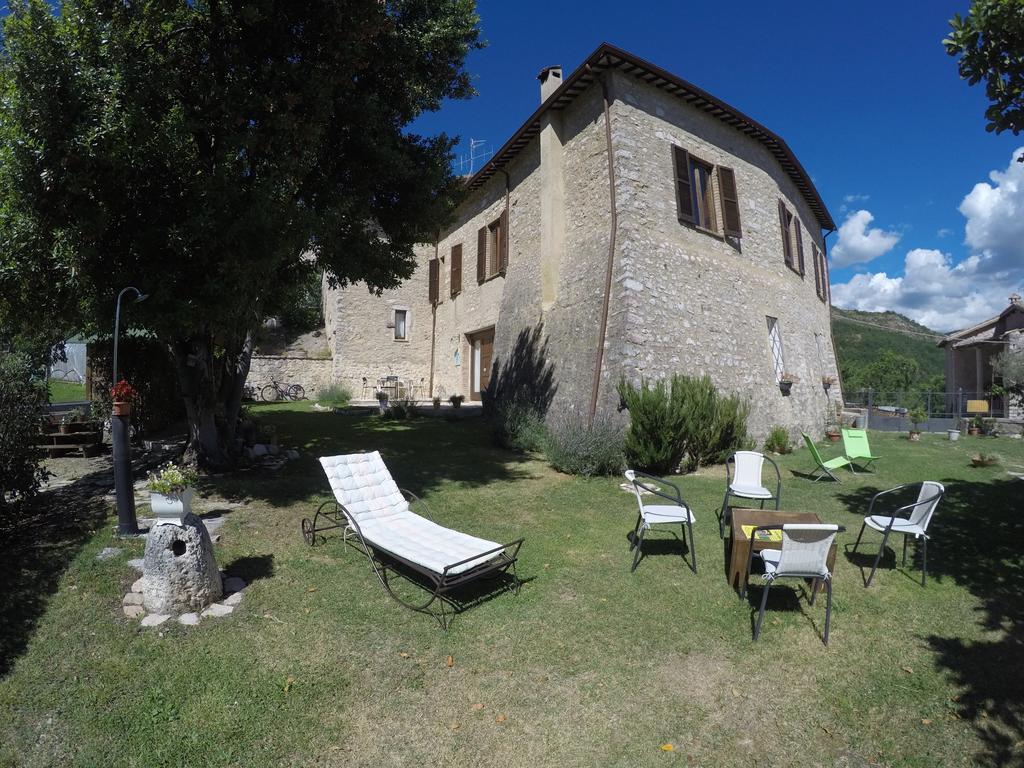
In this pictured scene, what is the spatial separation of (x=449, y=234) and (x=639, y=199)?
9.76m

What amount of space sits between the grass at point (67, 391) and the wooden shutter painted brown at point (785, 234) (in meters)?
23.5

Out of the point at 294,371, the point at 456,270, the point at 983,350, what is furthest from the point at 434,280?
the point at 983,350

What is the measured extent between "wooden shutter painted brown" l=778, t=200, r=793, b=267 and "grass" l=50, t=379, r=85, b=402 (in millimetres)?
23506

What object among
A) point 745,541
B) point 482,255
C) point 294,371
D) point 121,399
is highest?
point 482,255

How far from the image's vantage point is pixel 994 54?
15.4 ft

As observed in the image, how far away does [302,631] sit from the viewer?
3666 mm

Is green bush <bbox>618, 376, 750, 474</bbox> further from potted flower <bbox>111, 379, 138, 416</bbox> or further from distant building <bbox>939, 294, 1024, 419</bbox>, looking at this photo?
distant building <bbox>939, 294, 1024, 419</bbox>

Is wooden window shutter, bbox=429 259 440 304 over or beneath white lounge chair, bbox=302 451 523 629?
over

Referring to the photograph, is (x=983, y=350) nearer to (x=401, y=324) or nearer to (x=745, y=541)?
(x=401, y=324)

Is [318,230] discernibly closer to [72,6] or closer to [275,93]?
[275,93]

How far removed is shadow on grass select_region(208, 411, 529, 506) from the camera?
279 inches

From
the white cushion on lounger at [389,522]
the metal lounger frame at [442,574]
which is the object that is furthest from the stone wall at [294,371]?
the metal lounger frame at [442,574]

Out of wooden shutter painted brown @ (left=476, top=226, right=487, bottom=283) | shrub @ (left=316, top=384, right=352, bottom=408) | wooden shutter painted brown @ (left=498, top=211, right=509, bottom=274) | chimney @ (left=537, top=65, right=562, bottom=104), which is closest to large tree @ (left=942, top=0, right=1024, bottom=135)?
chimney @ (left=537, top=65, right=562, bottom=104)

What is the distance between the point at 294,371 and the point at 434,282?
288 inches
